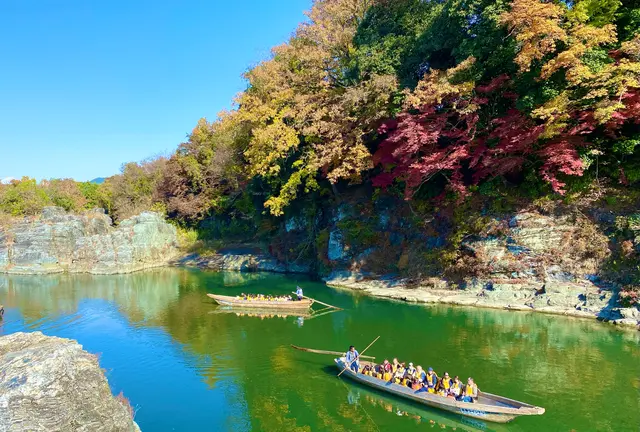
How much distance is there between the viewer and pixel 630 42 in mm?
18953

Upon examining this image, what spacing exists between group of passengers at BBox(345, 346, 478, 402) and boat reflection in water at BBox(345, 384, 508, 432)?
56 centimetres

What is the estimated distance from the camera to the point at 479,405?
1237 cm

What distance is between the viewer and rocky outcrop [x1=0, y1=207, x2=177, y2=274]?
42.9 m

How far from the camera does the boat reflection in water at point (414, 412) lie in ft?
40.6

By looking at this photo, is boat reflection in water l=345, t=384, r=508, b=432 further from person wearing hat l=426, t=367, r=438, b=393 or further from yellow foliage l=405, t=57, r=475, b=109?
yellow foliage l=405, t=57, r=475, b=109

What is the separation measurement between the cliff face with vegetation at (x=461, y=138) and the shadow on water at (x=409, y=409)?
12955mm

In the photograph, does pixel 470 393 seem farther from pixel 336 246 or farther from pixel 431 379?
pixel 336 246

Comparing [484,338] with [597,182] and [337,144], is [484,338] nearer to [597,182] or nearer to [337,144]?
[597,182]

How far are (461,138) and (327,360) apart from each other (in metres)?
15.7

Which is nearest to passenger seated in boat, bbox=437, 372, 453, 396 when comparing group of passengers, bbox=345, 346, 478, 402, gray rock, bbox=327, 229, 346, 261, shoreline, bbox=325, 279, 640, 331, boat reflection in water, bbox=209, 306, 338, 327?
group of passengers, bbox=345, 346, 478, 402

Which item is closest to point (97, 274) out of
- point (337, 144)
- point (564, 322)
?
point (337, 144)

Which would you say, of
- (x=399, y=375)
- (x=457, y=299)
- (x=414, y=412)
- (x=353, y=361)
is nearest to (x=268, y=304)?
(x=353, y=361)

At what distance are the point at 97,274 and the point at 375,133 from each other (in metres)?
31.7

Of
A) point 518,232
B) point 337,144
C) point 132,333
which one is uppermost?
point 337,144
